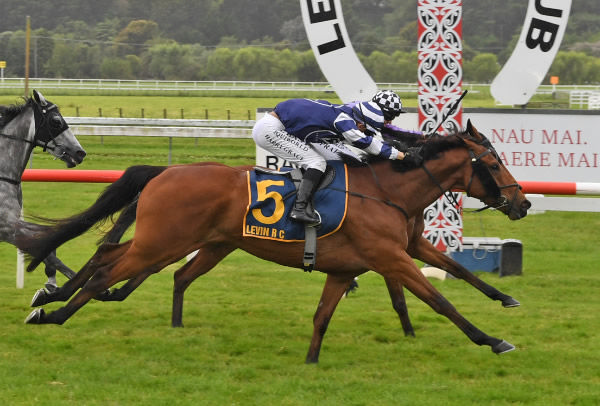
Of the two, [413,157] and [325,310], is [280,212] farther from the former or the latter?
[413,157]

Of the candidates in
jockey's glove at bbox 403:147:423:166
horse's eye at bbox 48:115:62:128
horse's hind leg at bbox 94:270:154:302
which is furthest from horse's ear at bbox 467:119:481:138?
horse's eye at bbox 48:115:62:128

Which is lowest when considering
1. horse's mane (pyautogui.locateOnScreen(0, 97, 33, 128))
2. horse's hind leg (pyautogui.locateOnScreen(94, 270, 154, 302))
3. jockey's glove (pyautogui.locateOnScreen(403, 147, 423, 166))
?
horse's hind leg (pyautogui.locateOnScreen(94, 270, 154, 302))

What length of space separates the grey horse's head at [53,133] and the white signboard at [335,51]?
2458mm

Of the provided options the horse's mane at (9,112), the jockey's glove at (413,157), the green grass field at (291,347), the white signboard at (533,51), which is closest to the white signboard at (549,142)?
the white signboard at (533,51)

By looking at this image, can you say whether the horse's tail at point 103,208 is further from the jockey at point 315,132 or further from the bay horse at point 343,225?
the jockey at point 315,132

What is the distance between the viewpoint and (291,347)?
573cm

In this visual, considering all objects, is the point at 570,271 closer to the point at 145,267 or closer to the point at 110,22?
the point at 145,267

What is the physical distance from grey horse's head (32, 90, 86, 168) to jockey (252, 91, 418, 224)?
1.73m

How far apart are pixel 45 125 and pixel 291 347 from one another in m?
2.43

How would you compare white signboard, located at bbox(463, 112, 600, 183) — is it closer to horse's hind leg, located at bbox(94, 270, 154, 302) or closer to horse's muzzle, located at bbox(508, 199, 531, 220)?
horse's muzzle, located at bbox(508, 199, 531, 220)

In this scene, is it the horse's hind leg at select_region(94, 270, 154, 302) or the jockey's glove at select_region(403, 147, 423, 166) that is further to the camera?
the horse's hind leg at select_region(94, 270, 154, 302)

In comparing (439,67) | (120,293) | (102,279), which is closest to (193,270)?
(120,293)

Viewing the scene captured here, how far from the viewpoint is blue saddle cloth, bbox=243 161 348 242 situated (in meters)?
5.23

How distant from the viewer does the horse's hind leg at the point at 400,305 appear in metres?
6.03
